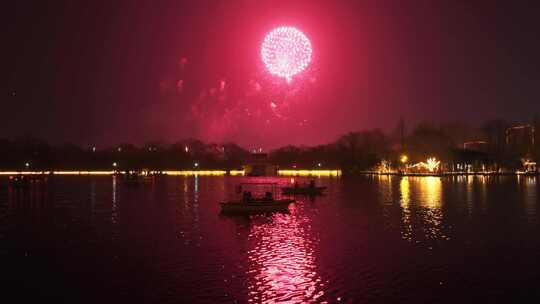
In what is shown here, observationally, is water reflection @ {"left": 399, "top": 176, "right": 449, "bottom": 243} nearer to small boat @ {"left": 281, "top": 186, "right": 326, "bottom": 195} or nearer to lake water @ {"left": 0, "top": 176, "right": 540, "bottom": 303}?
→ lake water @ {"left": 0, "top": 176, "right": 540, "bottom": 303}

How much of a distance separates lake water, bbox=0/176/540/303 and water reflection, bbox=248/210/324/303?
0.05 m

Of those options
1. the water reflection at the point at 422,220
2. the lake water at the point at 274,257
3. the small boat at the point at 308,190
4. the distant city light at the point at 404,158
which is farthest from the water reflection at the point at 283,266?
the distant city light at the point at 404,158

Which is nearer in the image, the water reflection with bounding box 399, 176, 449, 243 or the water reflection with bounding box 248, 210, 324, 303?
the water reflection with bounding box 248, 210, 324, 303

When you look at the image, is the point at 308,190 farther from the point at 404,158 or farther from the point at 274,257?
the point at 404,158

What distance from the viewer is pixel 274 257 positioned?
21.8 metres

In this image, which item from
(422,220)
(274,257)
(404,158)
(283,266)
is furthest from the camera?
(404,158)

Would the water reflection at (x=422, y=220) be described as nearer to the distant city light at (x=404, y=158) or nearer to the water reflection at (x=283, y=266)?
the water reflection at (x=283, y=266)

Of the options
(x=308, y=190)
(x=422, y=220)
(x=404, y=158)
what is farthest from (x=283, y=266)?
(x=404, y=158)

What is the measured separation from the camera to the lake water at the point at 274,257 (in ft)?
54.0

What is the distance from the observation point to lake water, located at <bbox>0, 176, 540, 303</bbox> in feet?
54.0

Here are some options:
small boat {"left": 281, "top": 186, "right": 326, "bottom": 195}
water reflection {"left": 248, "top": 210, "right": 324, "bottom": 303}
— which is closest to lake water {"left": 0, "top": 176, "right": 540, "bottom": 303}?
water reflection {"left": 248, "top": 210, "right": 324, "bottom": 303}

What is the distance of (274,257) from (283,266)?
73.8 inches

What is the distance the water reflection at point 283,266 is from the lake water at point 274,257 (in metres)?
0.05

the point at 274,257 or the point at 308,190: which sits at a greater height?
the point at 308,190
